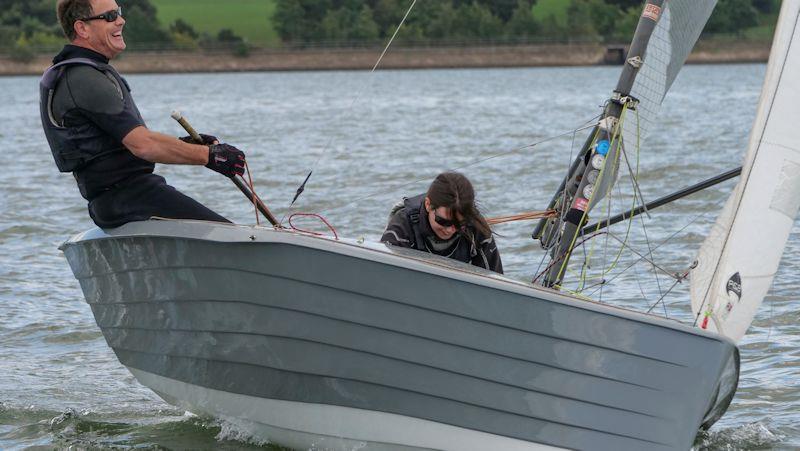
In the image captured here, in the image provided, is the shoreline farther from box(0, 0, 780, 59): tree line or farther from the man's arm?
the man's arm

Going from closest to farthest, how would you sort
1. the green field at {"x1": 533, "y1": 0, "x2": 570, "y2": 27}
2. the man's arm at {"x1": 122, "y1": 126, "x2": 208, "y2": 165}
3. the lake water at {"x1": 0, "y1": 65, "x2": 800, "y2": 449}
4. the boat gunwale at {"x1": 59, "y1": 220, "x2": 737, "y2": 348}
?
the boat gunwale at {"x1": 59, "y1": 220, "x2": 737, "y2": 348} → the man's arm at {"x1": 122, "y1": 126, "x2": 208, "y2": 165} → the lake water at {"x1": 0, "y1": 65, "x2": 800, "y2": 449} → the green field at {"x1": 533, "y1": 0, "x2": 570, "y2": 27}

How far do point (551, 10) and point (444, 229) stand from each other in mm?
84259

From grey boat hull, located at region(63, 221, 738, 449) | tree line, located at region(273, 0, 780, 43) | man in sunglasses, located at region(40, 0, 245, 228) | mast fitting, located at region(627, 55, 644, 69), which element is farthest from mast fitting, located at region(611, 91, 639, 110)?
tree line, located at region(273, 0, 780, 43)

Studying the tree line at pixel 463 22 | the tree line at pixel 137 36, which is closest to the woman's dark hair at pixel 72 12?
the tree line at pixel 463 22

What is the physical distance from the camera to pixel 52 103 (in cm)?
525

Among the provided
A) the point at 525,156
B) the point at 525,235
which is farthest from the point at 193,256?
the point at 525,156

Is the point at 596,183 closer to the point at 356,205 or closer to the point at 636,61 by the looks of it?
the point at 636,61

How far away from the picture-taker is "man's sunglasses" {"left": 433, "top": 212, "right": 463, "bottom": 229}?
210 inches

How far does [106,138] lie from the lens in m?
5.28

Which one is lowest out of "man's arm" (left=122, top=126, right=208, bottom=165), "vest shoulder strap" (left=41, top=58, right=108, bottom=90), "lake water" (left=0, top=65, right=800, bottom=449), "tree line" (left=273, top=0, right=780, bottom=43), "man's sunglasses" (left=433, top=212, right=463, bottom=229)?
"tree line" (left=273, top=0, right=780, bottom=43)

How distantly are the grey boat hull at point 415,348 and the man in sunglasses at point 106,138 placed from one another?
18cm

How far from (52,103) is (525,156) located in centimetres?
1526

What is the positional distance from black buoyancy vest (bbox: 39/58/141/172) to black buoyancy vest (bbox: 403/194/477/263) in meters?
1.18

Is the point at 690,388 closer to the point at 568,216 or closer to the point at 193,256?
the point at 568,216
